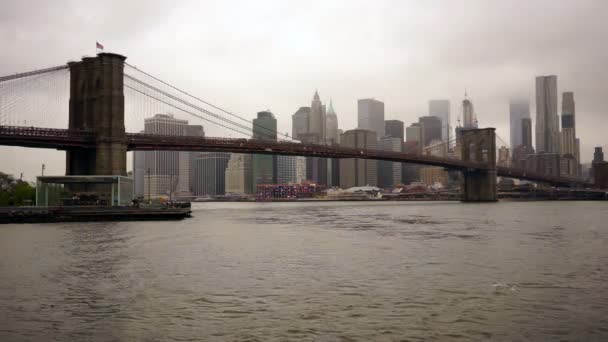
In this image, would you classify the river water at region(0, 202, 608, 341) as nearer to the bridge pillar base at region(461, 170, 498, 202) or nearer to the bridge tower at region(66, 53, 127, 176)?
the bridge tower at region(66, 53, 127, 176)

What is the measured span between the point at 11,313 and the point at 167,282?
17.6ft

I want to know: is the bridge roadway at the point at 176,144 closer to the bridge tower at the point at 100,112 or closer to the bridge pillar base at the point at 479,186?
the bridge tower at the point at 100,112

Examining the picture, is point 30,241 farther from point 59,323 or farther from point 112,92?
point 112,92

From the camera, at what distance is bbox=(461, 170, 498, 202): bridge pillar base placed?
13262 centimetres

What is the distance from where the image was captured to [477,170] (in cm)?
13400

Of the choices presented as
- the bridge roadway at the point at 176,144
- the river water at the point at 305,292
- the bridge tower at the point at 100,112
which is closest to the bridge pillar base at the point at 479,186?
the bridge roadway at the point at 176,144

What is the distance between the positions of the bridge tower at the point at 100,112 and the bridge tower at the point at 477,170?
92.5 m

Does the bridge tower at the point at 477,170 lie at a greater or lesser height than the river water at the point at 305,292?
greater

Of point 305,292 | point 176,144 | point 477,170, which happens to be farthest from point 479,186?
point 305,292

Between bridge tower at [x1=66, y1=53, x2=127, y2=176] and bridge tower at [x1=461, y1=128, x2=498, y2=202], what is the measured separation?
3643 inches

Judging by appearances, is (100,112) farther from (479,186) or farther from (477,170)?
(479,186)

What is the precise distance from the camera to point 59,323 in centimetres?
1291

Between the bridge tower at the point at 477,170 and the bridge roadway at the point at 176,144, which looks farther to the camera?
the bridge tower at the point at 477,170

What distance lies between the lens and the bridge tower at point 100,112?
6569 cm
